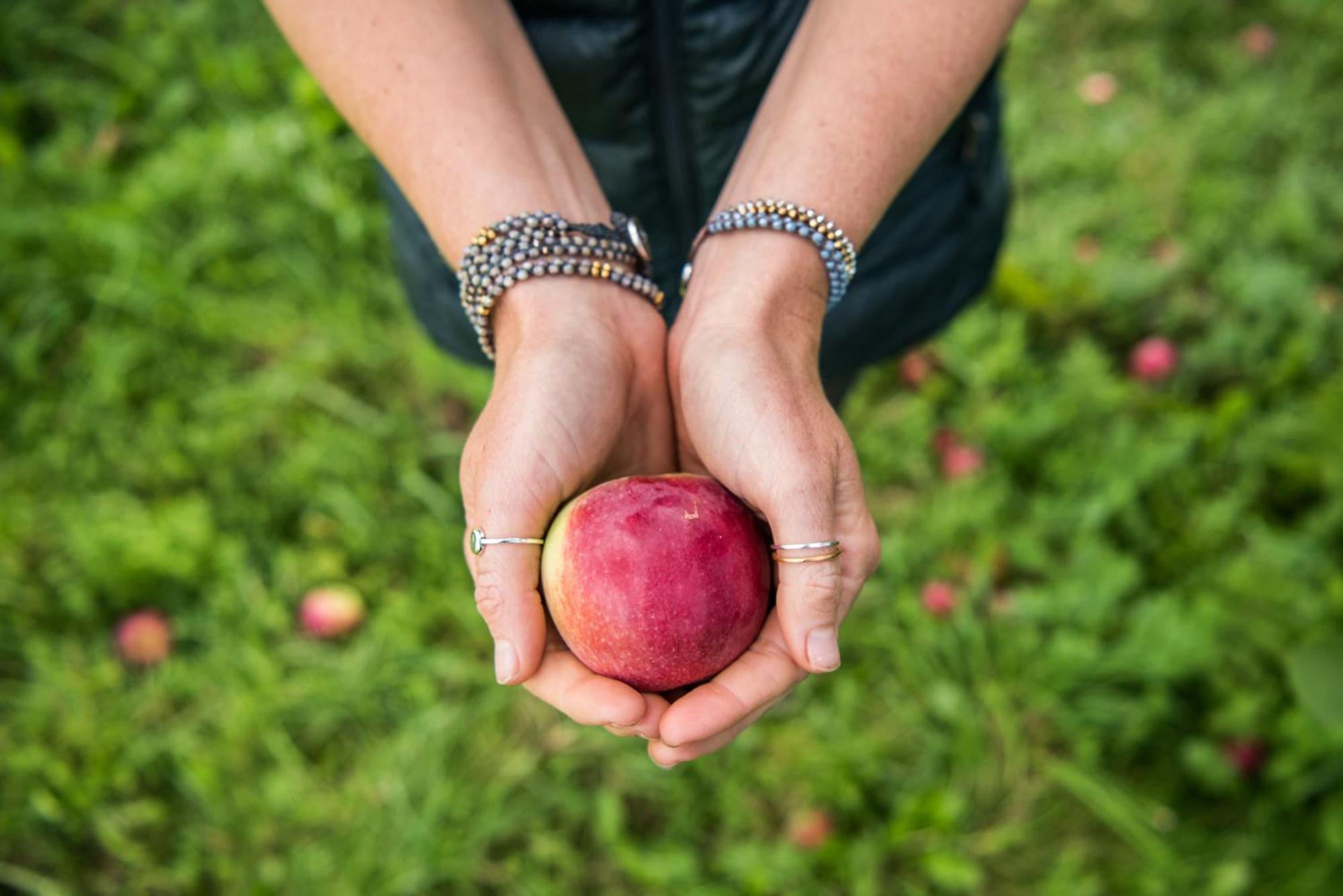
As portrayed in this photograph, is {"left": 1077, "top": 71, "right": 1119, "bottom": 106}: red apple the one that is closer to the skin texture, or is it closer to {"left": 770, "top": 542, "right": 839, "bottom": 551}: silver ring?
the skin texture

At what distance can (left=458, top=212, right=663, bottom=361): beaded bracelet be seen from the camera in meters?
1.21

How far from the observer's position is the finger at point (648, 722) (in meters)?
1.16

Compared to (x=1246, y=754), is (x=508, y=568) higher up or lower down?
higher up

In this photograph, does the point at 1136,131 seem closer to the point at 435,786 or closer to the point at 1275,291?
the point at 1275,291

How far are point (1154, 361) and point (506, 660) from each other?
6.26 ft

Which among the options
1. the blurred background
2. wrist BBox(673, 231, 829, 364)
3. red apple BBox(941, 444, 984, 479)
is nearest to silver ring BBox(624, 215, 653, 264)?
wrist BBox(673, 231, 829, 364)

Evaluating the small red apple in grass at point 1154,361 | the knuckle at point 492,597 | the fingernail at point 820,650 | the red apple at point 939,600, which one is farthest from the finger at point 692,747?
the small red apple in grass at point 1154,361

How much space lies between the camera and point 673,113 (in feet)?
4.45

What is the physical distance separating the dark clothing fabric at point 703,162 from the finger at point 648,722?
0.56m

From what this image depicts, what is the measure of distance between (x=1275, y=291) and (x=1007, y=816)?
57.6 inches

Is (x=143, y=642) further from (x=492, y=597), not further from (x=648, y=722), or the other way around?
(x=648, y=722)

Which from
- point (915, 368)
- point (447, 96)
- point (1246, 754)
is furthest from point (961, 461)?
point (447, 96)

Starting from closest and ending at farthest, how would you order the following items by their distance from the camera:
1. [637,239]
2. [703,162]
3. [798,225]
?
1. [798,225]
2. [637,239]
3. [703,162]

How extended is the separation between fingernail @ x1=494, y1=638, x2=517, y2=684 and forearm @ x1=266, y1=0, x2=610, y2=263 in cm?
50
